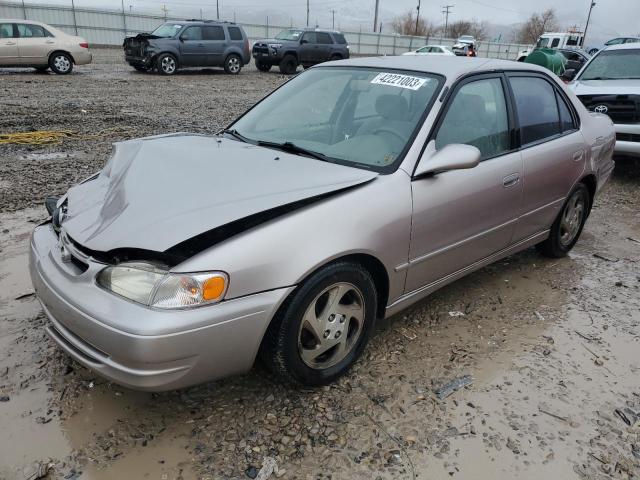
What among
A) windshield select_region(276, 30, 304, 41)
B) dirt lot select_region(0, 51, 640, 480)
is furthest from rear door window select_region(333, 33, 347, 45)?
dirt lot select_region(0, 51, 640, 480)

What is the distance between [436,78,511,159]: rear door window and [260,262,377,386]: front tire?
3.35 ft

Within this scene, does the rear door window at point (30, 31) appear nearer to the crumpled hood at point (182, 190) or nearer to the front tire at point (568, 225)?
the crumpled hood at point (182, 190)

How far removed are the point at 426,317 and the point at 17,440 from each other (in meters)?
2.40

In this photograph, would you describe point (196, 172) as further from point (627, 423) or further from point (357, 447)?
point (627, 423)

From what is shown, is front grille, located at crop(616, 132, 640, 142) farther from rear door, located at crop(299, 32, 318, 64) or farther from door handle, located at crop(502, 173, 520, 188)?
rear door, located at crop(299, 32, 318, 64)

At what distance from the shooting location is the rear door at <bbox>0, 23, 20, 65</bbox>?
1459 centimetres

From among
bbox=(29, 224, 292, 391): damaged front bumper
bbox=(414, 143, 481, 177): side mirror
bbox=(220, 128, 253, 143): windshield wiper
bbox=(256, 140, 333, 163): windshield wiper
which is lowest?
bbox=(29, 224, 292, 391): damaged front bumper

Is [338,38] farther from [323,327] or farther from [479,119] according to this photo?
[323,327]

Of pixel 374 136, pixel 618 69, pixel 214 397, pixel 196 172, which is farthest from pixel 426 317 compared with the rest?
pixel 618 69

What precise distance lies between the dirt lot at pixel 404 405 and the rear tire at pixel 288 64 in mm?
18283

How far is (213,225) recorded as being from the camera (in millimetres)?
2207

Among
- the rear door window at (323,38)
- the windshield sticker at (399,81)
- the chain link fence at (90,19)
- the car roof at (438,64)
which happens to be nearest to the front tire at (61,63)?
the rear door window at (323,38)

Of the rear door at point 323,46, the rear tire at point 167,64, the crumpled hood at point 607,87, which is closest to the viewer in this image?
the crumpled hood at point 607,87

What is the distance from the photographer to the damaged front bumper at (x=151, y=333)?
204cm
